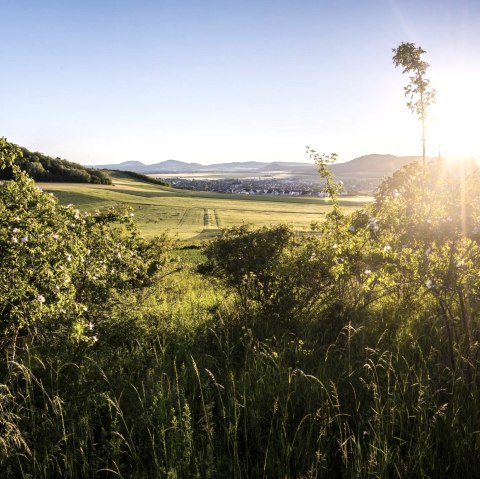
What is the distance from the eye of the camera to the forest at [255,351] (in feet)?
13.3

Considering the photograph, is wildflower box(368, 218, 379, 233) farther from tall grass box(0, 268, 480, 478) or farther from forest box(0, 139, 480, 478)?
tall grass box(0, 268, 480, 478)

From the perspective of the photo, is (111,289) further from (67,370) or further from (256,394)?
(256,394)

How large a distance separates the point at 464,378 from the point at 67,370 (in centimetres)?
552

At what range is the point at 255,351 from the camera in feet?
20.6

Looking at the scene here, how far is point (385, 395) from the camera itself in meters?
4.98

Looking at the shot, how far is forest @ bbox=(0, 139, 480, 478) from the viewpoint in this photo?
4.04 meters

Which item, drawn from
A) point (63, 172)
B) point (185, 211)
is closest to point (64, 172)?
point (63, 172)

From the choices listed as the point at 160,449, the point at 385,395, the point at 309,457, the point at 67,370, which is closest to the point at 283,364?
the point at 385,395

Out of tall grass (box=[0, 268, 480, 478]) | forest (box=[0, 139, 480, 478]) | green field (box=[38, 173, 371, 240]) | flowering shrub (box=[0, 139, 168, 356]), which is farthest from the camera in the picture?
green field (box=[38, 173, 371, 240])

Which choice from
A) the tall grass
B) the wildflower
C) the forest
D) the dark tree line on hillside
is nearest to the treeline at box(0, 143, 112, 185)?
the dark tree line on hillside

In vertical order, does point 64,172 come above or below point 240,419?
above

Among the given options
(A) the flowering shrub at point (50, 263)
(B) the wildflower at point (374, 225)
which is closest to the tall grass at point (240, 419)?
(A) the flowering shrub at point (50, 263)

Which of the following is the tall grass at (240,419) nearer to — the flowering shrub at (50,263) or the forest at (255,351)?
the forest at (255,351)

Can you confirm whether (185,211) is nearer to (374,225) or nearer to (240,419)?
(374,225)
